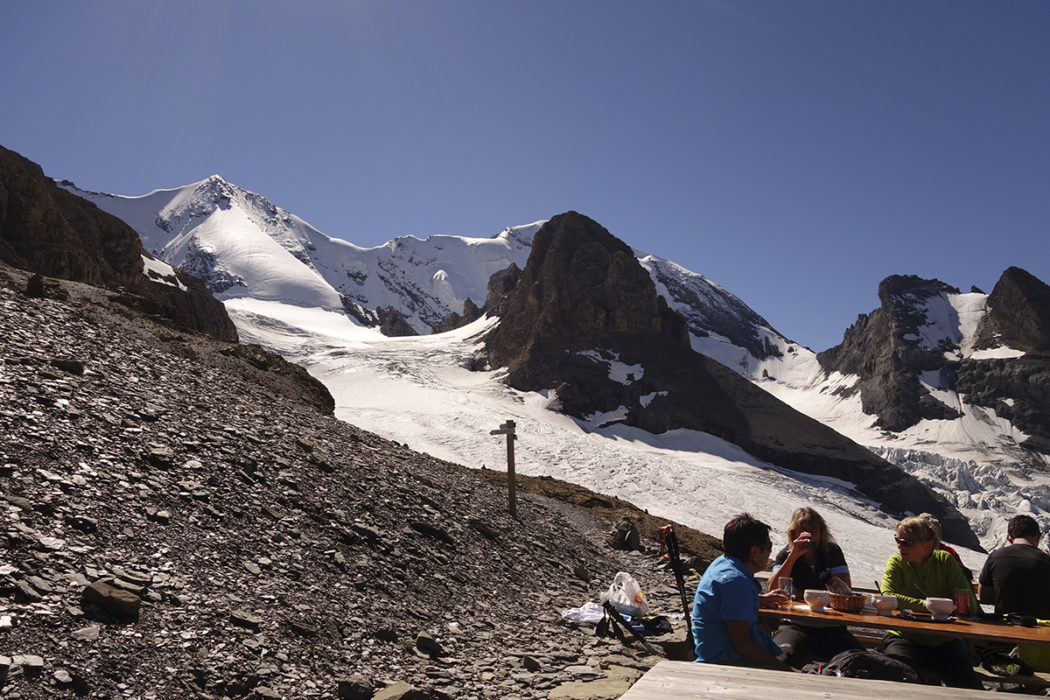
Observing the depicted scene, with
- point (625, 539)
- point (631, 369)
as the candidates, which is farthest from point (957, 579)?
point (631, 369)

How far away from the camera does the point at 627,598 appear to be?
11.0 m

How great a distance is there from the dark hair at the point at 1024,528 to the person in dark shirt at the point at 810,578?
170cm

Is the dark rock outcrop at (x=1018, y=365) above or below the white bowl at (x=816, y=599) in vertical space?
above

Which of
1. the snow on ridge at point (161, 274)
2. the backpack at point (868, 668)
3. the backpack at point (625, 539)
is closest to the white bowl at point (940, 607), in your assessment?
the backpack at point (868, 668)

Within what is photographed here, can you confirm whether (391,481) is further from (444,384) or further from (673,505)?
(444,384)

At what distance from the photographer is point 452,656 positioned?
8.41 m

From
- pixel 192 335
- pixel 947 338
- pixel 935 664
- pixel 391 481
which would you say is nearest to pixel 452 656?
pixel 935 664

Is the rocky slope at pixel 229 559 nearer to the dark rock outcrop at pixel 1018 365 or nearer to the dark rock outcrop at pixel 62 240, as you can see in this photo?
the dark rock outcrop at pixel 62 240

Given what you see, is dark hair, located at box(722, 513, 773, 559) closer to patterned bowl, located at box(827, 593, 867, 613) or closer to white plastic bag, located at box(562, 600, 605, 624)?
patterned bowl, located at box(827, 593, 867, 613)

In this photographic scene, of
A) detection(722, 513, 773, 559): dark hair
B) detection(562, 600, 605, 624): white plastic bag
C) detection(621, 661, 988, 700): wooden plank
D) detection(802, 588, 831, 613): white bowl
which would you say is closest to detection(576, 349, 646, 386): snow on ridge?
detection(562, 600, 605, 624): white plastic bag

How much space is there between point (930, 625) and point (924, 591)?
1.05m

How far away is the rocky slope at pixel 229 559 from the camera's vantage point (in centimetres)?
612

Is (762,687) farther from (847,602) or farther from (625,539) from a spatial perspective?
(625,539)

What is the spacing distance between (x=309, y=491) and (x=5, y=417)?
4216 mm
